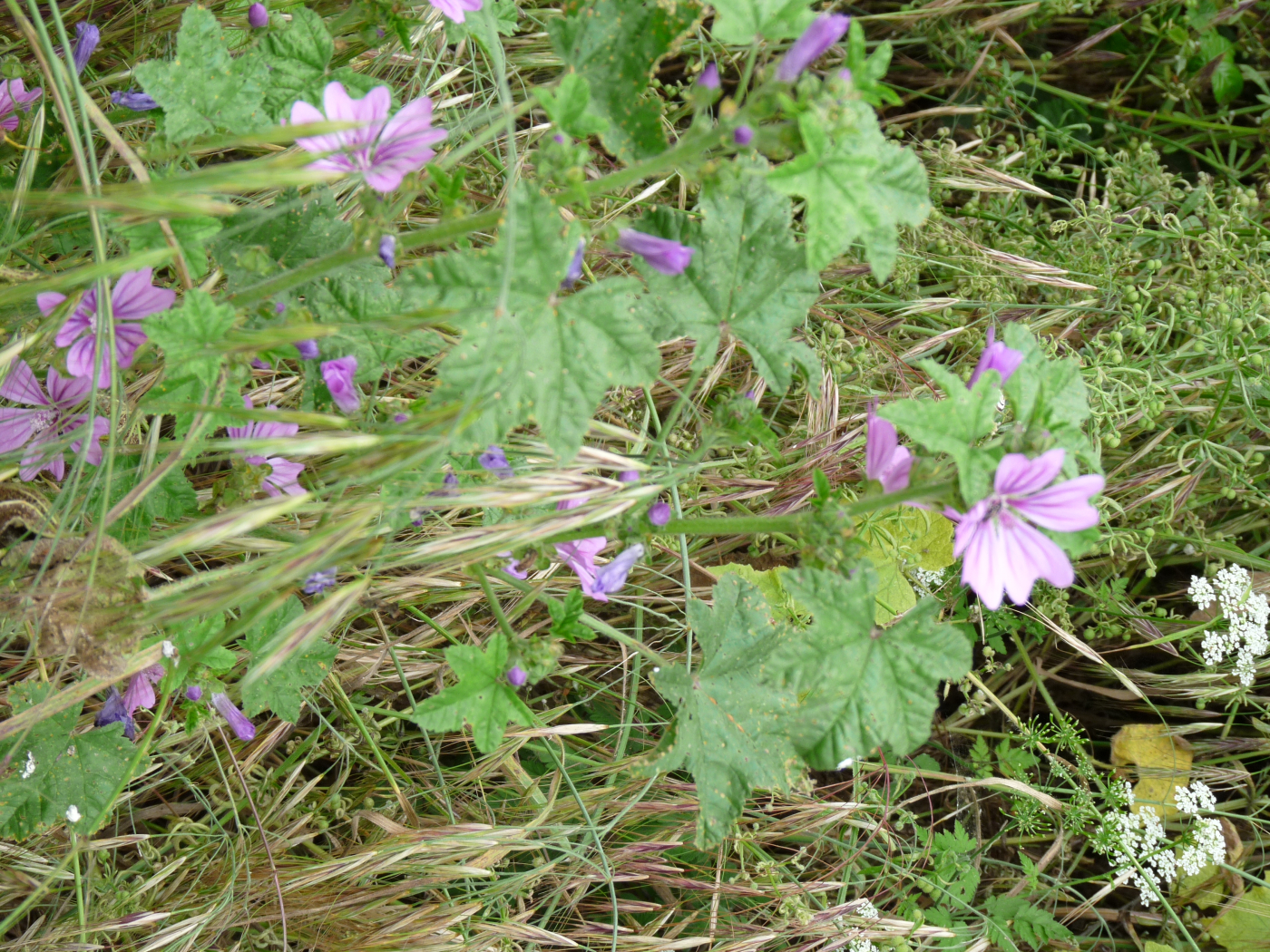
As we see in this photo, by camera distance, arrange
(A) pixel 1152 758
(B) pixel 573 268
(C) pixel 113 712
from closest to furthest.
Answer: (B) pixel 573 268, (C) pixel 113 712, (A) pixel 1152 758

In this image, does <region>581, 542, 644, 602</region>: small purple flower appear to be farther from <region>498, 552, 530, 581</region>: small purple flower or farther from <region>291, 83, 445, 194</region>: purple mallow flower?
<region>291, 83, 445, 194</region>: purple mallow flower

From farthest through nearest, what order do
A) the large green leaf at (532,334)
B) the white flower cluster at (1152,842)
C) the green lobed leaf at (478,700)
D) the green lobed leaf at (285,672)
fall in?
the white flower cluster at (1152,842)
the green lobed leaf at (285,672)
the green lobed leaf at (478,700)
the large green leaf at (532,334)

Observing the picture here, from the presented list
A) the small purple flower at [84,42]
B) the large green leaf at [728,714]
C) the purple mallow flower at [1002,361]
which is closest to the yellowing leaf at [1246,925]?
the large green leaf at [728,714]

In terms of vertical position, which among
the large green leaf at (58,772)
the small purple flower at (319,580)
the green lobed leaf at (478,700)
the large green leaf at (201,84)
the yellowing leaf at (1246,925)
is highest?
the large green leaf at (201,84)

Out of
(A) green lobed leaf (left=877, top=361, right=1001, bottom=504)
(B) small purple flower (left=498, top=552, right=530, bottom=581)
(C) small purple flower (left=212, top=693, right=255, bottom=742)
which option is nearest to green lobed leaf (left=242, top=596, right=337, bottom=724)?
(C) small purple flower (left=212, top=693, right=255, bottom=742)

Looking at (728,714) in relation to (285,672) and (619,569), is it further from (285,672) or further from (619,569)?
(285,672)

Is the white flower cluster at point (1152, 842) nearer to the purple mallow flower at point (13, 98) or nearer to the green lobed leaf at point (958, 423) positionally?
the green lobed leaf at point (958, 423)

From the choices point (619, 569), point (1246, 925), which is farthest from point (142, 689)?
point (1246, 925)
